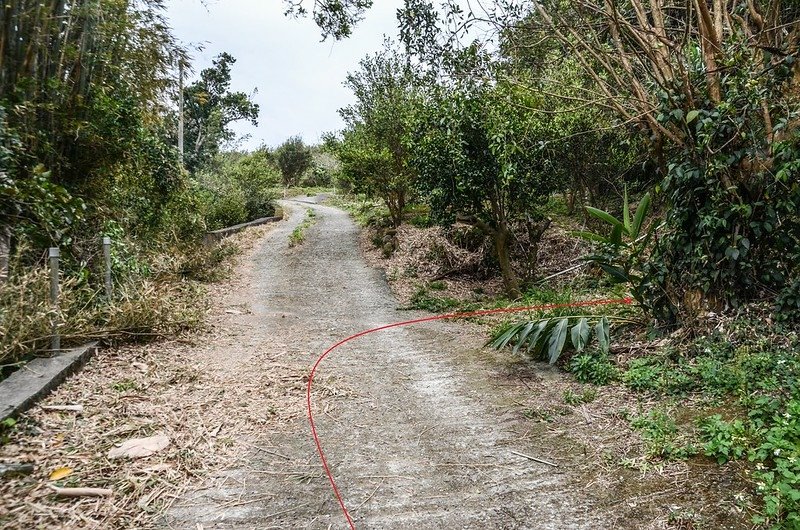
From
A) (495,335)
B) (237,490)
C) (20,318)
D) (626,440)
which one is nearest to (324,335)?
(495,335)

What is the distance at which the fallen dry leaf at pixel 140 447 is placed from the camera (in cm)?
295

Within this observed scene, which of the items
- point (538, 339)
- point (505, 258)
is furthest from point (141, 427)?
point (505, 258)

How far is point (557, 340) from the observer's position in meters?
4.36

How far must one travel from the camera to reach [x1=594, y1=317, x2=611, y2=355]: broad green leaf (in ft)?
13.5

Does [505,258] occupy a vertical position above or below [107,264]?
below

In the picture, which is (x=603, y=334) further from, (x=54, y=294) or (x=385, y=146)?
(x=385, y=146)

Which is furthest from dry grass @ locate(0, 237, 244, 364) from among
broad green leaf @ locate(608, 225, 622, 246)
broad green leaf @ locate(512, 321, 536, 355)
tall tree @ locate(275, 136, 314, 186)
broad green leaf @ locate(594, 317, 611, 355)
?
tall tree @ locate(275, 136, 314, 186)

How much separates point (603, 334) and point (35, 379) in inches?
170

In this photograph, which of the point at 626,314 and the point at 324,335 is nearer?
the point at 626,314

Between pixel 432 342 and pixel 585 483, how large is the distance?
327 centimetres

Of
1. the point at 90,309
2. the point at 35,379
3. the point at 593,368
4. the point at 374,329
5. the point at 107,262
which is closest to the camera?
the point at 35,379

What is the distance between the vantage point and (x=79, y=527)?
7.61 feet

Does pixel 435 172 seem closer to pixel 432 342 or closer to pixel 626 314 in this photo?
pixel 432 342

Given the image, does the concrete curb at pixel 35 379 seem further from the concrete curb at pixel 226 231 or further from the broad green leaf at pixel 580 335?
the concrete curb at pixel 226 231
